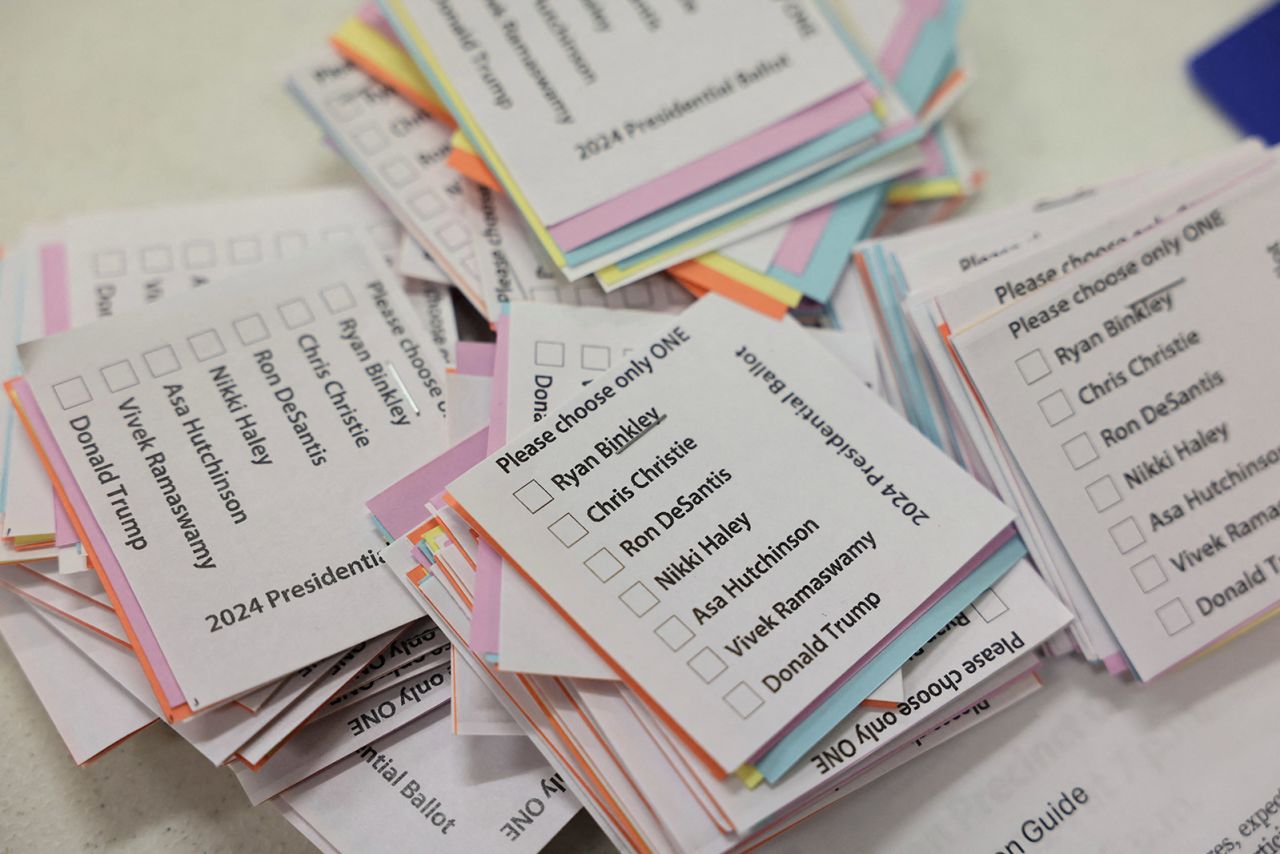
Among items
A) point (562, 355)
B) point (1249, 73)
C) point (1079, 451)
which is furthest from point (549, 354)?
point (1249, 73)

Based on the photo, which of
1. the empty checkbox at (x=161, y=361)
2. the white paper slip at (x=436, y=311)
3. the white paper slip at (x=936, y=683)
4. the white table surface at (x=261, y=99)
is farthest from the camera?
the white table surface at (x=261, y=99)

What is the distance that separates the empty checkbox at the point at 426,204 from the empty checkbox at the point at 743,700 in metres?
0.52

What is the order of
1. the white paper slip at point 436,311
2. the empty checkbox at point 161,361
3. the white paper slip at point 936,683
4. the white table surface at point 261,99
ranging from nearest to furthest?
the white paper slip at point 936,683 → the empty checkbox at point 161,361 → the white paper slip at point 436,311 → the white table surface at point 261,99

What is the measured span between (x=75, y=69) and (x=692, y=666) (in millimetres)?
943

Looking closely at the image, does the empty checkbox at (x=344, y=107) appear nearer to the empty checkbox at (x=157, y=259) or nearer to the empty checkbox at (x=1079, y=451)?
the empty checkbox at (x=157, y=259)

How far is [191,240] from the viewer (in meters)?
0.92

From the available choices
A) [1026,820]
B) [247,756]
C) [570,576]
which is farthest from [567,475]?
[1026,820]

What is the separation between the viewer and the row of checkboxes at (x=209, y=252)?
89cm

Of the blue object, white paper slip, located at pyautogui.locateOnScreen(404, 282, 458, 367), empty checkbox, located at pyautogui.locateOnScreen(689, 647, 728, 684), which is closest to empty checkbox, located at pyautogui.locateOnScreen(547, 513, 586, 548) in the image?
empty checkbox, located at pyautogui.locateOnScreen(689, 647, 728, 684)

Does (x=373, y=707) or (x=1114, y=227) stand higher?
(x=1114, y=227)

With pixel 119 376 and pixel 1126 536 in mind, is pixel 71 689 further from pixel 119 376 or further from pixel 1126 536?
pixel 1126 536

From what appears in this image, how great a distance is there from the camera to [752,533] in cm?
74

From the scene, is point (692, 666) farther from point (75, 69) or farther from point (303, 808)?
point (75, 69)

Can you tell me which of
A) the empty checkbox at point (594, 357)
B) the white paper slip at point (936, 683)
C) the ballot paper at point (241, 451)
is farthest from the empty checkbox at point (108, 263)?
the white paper slip at point (936, 683)
